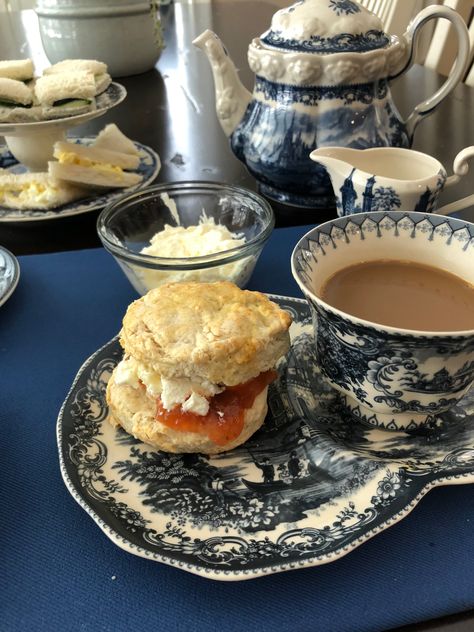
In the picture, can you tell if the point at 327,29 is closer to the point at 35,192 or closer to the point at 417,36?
the point at 417,36

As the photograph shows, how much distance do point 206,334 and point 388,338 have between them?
0.63 feet

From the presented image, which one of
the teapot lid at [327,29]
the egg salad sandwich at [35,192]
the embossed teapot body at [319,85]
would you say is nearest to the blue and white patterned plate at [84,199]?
the egg salad sandwich at [35,192]

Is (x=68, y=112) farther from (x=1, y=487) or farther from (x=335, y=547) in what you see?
(x=335, y=547)

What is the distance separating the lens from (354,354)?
61 cm

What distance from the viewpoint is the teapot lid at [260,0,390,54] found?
0.98m

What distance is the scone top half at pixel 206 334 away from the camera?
0.59 metres

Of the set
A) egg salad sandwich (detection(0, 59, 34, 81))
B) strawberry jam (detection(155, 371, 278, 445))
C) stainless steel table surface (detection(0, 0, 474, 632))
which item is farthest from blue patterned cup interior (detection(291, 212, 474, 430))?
egg salad sandwich (detection(0, 59, 34, 81))

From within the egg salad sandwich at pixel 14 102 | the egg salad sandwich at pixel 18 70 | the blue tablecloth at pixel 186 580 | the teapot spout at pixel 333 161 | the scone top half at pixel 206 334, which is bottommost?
the blue tablecloth at pixel 186 580

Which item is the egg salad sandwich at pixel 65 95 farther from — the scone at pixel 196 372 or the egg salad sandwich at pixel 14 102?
the scone at pixel 196 372

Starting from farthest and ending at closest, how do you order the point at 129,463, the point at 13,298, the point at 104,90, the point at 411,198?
the point at 104,90 → the point at 13,298 → the point at 411,198 → the point at 129,463

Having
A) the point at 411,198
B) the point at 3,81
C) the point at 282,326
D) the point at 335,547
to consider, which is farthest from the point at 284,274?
the point at 3,81

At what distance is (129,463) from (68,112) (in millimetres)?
867

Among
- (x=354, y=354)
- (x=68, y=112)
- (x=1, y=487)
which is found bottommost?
(x=1, y=487)

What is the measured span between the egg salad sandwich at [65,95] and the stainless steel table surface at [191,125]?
22cm
